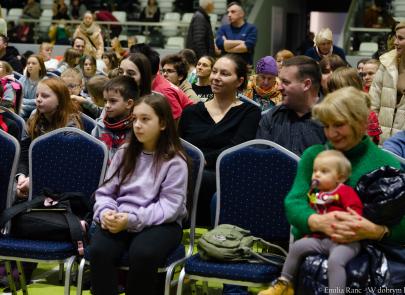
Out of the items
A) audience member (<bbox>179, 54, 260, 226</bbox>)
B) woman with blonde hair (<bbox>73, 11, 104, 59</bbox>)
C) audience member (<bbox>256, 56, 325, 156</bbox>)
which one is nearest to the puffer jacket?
audience member (<bbox>179, 54, 260, 226</bbox>)

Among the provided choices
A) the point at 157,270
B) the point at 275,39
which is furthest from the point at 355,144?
the point at 275,39

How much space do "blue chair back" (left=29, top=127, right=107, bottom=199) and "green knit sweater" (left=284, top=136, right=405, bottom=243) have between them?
1.19m

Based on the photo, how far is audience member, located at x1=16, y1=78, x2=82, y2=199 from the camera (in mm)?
4391

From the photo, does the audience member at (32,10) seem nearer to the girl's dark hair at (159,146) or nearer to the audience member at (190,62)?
the audience member at (190,62)

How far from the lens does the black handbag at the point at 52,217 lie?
3.83m

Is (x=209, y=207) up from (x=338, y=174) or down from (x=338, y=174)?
down

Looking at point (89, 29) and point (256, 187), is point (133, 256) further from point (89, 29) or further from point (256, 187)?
point (89, 29)

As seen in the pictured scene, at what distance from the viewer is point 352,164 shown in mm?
3227

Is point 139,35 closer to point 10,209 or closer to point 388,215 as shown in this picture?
point 10,209

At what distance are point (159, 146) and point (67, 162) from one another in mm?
650

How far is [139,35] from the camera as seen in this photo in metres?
14.2

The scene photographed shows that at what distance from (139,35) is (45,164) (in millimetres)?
10330

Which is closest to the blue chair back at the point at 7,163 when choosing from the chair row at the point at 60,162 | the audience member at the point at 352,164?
the chair row at the point at 60,162

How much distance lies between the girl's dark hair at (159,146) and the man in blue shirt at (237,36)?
4.96 m
